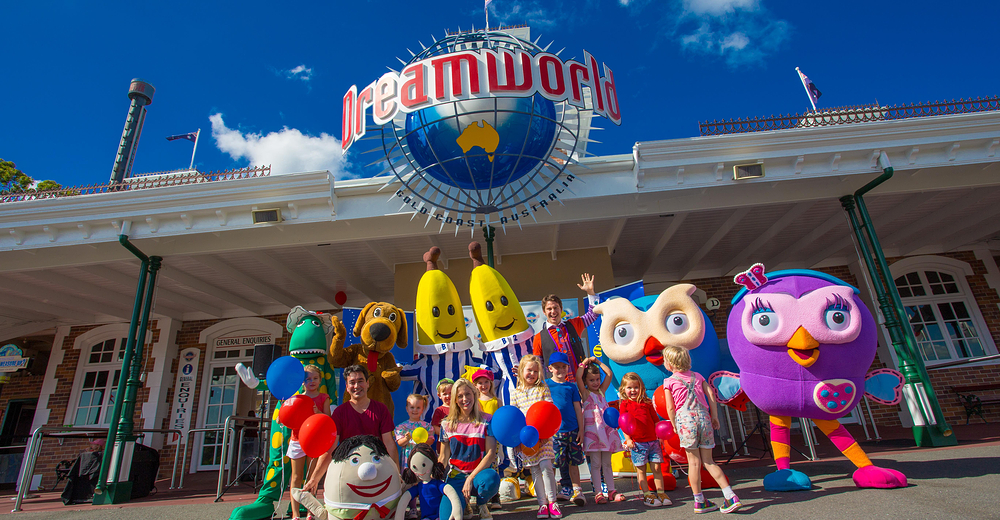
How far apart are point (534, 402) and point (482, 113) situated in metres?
2.56

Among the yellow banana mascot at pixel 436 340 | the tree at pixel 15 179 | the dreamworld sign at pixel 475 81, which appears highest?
the tree at pixel 15 179

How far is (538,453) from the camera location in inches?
127

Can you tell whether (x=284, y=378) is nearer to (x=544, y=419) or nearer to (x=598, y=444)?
(x=544, y=419)

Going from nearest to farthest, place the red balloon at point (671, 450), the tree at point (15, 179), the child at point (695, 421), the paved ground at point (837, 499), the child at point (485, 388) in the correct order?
the paved ground at point (837, 499), the child at point (695, 421), the child at point (485, 388), the red balloon at point (671, 450), the tree at point (15, 179)

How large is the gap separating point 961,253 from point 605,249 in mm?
6820

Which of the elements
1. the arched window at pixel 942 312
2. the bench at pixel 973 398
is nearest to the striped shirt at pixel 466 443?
the arched window at pixel 942 312

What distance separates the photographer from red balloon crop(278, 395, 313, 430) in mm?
3273

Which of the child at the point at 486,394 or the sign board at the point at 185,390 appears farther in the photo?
the sign board at the point at 185,390

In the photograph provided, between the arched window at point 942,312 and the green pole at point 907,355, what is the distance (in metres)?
3.83

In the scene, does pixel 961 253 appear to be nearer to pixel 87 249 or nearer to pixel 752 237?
pixel 752 237

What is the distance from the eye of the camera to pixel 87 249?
20.5 feet

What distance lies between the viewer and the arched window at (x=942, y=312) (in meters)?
8.51

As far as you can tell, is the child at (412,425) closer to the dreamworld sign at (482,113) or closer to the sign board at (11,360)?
the dreamworld sign at (482,113)

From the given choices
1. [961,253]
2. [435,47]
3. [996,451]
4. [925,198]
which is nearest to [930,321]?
[961,253]
